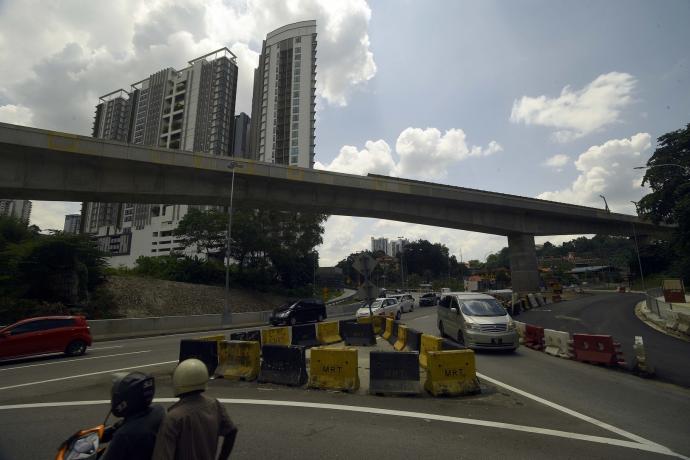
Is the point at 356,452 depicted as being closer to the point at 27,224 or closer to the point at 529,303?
the point at 529,303

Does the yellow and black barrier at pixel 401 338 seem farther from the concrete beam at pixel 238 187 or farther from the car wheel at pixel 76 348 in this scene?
the car wheel at pixel 76 348

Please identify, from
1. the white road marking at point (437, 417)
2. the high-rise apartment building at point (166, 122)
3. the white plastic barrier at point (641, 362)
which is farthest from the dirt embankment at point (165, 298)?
the high-rise apartment building at point (166, 122)

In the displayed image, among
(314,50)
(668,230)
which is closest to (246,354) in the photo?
(668,230)

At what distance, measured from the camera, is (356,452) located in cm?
444

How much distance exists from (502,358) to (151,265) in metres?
37.7

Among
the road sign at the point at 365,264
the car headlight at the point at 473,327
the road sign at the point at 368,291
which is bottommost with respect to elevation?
the car headlight at the point at 473,327

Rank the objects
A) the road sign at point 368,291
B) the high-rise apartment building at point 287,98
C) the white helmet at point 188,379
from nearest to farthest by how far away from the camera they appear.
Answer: the white helmet at point 188,379 → the road sign at point 368,291 → the high-rise apartment building at point 287,98

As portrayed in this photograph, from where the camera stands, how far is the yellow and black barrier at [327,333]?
1391 cm

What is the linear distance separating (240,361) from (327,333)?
20.1 ft

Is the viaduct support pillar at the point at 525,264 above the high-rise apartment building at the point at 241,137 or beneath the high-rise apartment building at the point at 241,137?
beneath

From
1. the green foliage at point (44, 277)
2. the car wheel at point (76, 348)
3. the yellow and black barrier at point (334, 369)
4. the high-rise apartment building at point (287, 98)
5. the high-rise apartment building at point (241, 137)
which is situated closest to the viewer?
the yellow and black barrier at point (334, 369)

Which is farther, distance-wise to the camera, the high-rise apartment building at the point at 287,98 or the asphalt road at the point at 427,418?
the high-rise apartment building at the point at 287,98

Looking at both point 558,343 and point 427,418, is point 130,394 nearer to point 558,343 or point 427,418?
point 427,418

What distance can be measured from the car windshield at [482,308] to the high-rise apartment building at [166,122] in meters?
82.7
